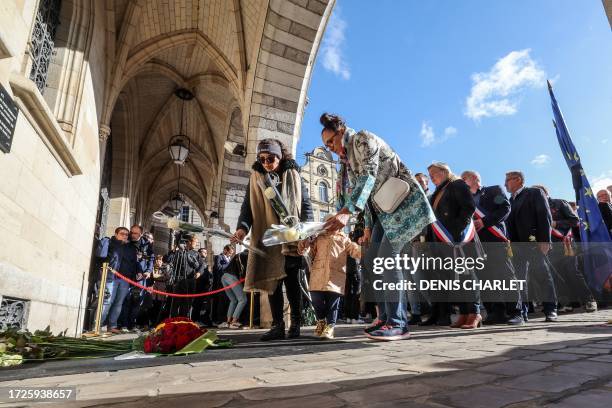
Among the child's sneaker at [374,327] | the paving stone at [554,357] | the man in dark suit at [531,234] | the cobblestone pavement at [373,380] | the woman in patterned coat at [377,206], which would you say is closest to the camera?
the cobblestone pavement at [373,380]

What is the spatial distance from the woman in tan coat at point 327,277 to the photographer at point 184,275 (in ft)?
14.4

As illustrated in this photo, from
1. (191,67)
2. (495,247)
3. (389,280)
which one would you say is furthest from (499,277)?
(191,67)

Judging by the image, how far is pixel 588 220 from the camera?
207 inches

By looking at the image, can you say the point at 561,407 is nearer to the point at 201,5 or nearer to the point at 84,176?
the point at 84,176

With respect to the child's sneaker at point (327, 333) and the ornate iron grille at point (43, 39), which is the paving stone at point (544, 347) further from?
the ornate iron grille at point (43, 39)

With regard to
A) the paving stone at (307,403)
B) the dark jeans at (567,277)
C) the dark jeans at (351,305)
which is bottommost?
the paving stone at (307,403)

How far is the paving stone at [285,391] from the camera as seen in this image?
1193 mm

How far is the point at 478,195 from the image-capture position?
5.00 metres

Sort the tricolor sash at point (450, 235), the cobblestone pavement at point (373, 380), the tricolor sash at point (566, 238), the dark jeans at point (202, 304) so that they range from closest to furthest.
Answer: the cobblestone pavement at point (373, 380) < the tricolor sash at point (450, 235) < the tricolor sash at point (566, 238) < the dark jeans at point (202, 304)

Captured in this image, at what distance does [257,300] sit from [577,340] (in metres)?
5.30

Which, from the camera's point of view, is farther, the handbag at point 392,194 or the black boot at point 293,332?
the black boot at point 293,332

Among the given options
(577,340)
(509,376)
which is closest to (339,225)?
(509,376)

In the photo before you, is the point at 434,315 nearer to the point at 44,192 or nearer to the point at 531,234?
the point at 531,234

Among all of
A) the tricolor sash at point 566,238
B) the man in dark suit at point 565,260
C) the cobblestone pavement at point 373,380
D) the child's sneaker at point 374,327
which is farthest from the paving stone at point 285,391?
the man in dark suit at point 565,260
